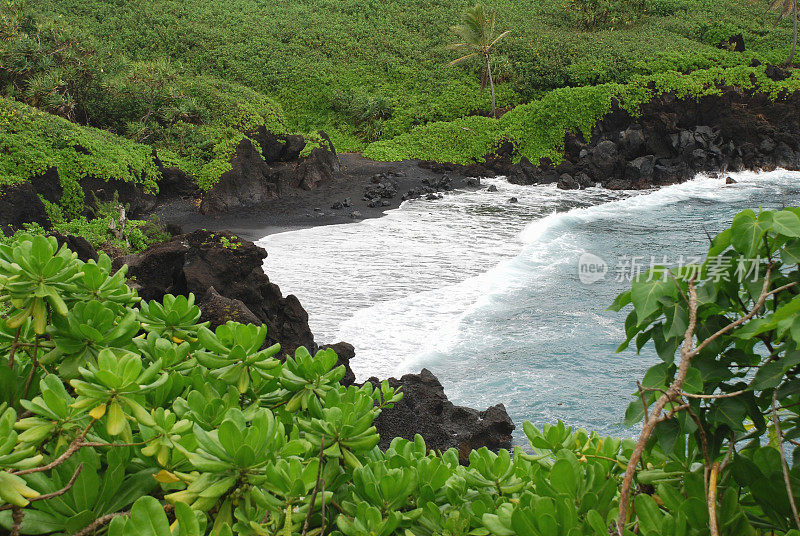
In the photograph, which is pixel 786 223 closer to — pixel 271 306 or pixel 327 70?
pixel 271 306

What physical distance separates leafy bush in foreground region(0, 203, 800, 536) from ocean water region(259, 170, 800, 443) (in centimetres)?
318

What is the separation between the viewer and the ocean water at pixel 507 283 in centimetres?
939

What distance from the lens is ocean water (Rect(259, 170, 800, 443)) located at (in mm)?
9391

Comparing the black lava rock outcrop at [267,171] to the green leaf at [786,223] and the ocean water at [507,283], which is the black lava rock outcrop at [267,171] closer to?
the ocean water at [507,283]

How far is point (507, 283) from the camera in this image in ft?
43.8

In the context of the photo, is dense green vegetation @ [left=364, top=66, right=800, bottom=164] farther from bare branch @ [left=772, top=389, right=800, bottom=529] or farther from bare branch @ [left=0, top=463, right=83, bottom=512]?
bare branch @ [left=0, top=463, right=83, bottom=512]

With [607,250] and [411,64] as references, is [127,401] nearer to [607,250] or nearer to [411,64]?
[607,250]

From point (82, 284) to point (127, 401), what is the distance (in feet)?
2.10

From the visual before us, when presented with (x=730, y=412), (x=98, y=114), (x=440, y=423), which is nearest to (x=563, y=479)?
(x=730, y=412)

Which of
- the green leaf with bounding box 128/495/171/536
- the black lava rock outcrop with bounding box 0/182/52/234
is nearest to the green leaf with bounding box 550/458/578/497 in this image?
the green leaf with bounding box 128/495/171/536

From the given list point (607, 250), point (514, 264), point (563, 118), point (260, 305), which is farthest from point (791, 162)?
point (260, 305)

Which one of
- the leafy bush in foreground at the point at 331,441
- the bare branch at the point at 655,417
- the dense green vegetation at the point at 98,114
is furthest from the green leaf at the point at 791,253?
the dense green vegetation at the point at 98,114

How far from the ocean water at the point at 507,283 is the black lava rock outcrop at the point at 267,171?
11.2ft

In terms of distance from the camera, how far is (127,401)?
144 centimetres
